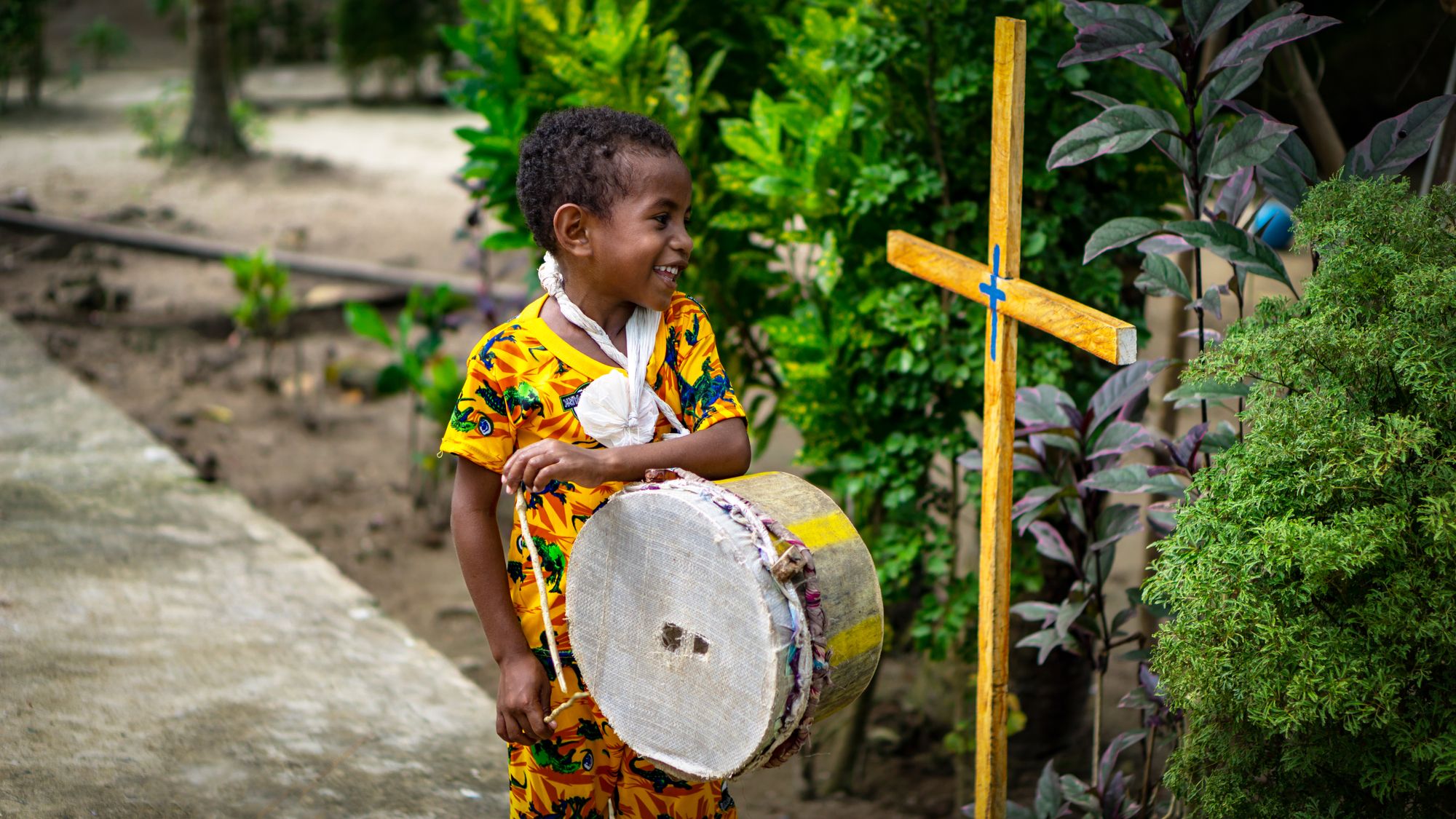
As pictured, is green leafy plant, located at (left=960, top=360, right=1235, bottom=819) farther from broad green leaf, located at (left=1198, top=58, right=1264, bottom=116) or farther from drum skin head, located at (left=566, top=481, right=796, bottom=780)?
drum skin head, located at (left=566, top=481, right=796, bottom=780)

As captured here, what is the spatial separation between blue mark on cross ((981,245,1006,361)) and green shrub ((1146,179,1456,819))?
1.37ft

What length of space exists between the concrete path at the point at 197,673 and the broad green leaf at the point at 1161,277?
5.99ft

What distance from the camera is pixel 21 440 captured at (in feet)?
15.1

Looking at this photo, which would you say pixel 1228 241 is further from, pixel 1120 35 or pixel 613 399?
pixel 613 399

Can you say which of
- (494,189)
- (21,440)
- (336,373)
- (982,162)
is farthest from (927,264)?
(336,373)

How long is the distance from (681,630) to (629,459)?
0.27 meters

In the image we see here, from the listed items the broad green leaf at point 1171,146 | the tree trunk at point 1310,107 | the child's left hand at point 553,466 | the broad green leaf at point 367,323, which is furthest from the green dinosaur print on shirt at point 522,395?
the broad green leaf at point 367,323

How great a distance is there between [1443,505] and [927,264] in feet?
3.44

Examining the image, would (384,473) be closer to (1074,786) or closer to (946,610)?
(946,610)

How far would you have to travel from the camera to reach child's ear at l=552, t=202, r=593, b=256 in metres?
1.93

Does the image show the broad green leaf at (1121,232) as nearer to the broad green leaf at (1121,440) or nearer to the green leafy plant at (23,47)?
the broad green leaf at (1121,440)

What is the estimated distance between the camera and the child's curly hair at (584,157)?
1.91m

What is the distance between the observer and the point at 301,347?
299 inches

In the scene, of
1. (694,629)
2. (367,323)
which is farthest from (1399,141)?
(367,323)
